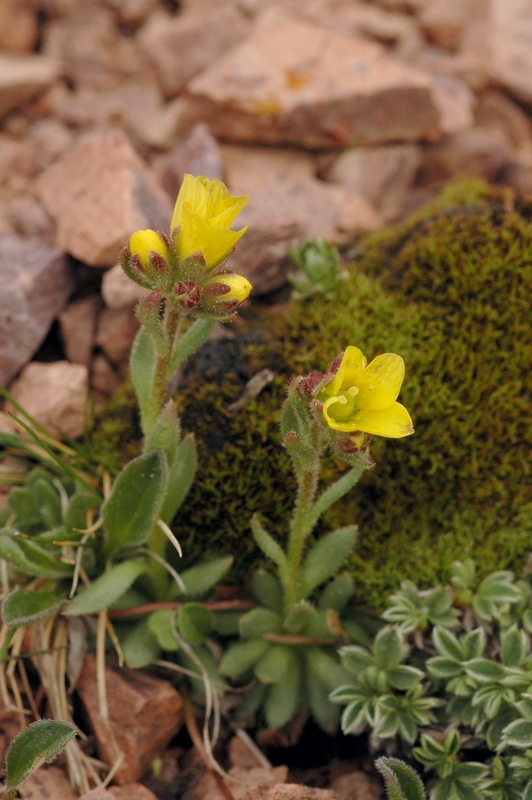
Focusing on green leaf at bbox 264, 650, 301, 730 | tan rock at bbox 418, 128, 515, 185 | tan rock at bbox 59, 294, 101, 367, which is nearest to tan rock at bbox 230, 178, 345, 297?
tan rock at bbox 59, 294, 101, 367

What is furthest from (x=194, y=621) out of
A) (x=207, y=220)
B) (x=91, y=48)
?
(x=91, y=48)

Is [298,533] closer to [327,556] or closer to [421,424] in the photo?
[327,556]

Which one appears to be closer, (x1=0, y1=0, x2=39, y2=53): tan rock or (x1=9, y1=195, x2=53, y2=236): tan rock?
(x1=9, y1=195, x2=53, y2=236): tan rock

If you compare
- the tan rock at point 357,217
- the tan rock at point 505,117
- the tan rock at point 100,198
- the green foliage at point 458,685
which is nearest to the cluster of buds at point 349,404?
the green foliage at point 458,685

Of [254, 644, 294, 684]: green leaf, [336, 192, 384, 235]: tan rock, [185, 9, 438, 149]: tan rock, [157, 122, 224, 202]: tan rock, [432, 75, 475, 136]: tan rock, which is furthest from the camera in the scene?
[432, 75, 475, 136]: tan rock

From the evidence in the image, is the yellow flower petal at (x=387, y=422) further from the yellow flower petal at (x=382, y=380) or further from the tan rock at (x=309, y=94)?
the tan rock at (x=309, y=94)

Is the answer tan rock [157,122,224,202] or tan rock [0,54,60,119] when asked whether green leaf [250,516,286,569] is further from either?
tan rock [0,54,60,119]
